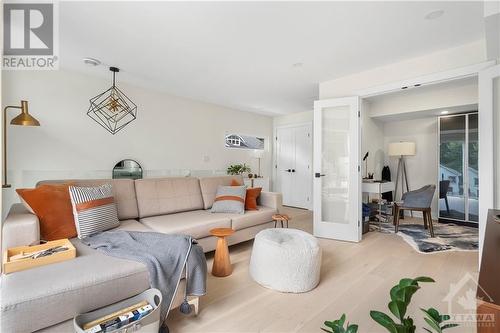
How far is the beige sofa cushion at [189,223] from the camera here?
7.84 feet

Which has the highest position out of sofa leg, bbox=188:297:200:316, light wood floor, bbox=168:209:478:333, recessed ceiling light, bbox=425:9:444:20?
recessed ceiling light, bbox=425:9:444:20

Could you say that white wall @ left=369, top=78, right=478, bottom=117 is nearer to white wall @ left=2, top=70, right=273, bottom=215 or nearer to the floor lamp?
the floor lamp

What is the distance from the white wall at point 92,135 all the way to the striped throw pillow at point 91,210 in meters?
1.37

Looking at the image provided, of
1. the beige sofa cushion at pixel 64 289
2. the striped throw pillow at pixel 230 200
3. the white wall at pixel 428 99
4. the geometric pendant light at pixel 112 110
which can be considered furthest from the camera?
the white wall at pixel 428 99

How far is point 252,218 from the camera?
9.89 feet

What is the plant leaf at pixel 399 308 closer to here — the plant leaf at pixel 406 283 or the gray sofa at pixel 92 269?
the plant leaf at pixel 406 283

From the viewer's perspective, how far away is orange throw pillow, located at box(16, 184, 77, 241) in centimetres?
189

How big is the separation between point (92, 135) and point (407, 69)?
14.0ft

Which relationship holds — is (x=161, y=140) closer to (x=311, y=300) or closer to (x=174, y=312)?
(x=174, y=312)

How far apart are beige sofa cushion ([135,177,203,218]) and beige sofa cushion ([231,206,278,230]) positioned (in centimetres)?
65

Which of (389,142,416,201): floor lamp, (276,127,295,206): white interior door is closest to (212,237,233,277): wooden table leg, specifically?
(276,127,295,206): white interior door

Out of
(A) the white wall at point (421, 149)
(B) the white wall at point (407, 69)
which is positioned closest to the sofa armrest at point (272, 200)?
(B) the white wall at point (407, 69)

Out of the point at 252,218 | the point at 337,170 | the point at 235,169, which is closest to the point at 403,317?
the point at 252,218

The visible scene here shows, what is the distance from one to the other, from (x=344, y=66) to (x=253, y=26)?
1486 millimetres
